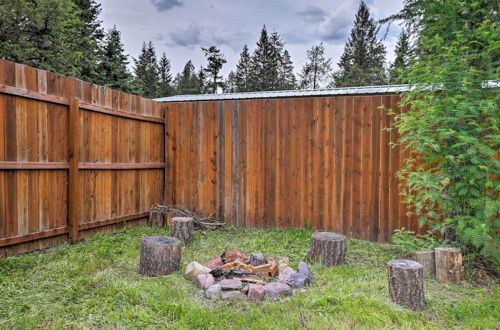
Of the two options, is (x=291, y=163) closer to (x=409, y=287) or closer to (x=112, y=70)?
(x=409, y=287)

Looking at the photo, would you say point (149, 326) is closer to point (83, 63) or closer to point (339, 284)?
point (339, 284)

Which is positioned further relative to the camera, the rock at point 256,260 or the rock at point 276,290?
the rock at point 256,260

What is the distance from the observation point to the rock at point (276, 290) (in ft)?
7.91

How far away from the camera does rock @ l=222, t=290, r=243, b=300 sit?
2.40m

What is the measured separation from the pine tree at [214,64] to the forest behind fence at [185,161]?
18.7 meters

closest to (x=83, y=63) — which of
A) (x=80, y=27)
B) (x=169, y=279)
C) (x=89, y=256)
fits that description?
(x=80, y=27)

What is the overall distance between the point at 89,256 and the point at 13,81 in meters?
1.92

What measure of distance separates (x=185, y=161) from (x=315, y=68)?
62.6 ft

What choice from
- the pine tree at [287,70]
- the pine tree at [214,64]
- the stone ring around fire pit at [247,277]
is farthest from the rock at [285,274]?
the pine tree at [214,64]

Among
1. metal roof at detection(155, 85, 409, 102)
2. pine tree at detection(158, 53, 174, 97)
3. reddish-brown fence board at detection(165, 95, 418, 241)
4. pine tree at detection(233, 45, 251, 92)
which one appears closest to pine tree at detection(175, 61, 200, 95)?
pine tree at detection(158, 53, 174, 97)

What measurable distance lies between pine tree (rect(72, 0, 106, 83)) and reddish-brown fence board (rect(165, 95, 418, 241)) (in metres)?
10.0

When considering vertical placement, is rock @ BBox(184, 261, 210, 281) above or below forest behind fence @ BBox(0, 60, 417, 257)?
below

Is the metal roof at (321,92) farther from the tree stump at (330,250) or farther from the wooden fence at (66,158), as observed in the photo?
the tree stump at (330,250)

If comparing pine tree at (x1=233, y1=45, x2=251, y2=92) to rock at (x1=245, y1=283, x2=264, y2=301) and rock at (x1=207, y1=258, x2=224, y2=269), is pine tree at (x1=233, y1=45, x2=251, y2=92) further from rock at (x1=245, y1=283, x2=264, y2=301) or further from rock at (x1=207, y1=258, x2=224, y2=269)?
rock at (x1=245, y1=283, x2=264, y2=301)
